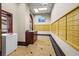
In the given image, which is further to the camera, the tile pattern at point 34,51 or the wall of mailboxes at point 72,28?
the tile pattern at point 34,51

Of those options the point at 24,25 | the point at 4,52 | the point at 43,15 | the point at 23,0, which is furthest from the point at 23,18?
the point at 43,15

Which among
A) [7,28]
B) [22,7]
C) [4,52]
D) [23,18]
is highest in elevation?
[22,7]

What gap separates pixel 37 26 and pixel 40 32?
95 cm

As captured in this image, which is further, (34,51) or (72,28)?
(34,51)

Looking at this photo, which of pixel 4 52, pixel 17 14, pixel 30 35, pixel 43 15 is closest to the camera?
pixel 4 52

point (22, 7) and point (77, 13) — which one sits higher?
point (22, 7)

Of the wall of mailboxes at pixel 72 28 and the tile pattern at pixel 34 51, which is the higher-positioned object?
the wall of mailboxes at pixel 72 28

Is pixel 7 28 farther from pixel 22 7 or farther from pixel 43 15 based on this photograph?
pixel 43 15

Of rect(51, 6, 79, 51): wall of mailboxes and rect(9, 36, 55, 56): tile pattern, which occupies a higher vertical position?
rect(51, 6, 79, 51): wall of mailboxes

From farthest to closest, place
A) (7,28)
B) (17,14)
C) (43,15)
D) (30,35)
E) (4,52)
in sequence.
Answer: (43,15) → (30,35) → (17,14) → (7,28) → (4,52)

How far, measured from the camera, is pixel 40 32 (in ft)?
54.2

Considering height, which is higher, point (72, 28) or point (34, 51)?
point (72, 28)

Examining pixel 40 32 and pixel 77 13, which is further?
pixel 40 32

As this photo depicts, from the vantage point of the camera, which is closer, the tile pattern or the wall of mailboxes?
the wall of mailboxes
